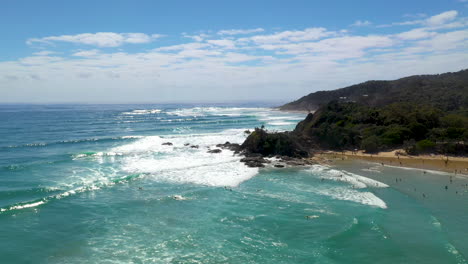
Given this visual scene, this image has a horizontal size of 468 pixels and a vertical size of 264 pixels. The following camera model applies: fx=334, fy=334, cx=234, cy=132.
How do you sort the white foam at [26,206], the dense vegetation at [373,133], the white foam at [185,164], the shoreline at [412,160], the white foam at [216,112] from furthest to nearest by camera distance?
the white foam at [216,112]
the dense vegetation at [373,133]
the shoreline at [412,160]
the white foam at [185,164]
the white foam at [26,206]

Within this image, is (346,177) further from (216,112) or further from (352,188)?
(216,112)

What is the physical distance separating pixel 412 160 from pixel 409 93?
53.4 m

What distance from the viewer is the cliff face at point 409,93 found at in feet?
213

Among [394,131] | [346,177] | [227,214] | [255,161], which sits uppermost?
[394,131]

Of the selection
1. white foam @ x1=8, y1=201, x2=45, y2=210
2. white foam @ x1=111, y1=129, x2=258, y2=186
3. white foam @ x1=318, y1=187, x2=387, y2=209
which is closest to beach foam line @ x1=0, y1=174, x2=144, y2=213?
white foam @ x1=8, y1=201, x2=45, y2=210

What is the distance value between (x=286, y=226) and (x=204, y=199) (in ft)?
22.7

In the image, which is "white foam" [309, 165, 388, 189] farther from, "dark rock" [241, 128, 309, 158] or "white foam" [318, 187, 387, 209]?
"dark rock" [241, 128, 309, 158]

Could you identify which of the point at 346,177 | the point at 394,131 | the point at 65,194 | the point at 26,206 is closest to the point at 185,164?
the point at 65,194

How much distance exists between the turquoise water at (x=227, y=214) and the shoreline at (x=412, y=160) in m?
2.60

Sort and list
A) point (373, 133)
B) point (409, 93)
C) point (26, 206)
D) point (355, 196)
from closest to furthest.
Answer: point (26, 206), point (355, 196), point (373, 133), point (409, 93)

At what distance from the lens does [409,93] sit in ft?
264

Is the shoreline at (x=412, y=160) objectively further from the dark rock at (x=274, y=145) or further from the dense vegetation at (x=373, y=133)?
the dark rock at (x=274, y=145)

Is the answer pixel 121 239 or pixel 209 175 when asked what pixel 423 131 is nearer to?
pixel 209 175

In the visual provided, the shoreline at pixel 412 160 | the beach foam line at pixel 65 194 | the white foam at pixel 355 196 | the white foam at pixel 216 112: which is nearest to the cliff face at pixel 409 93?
the white foam at pixel 216 112
